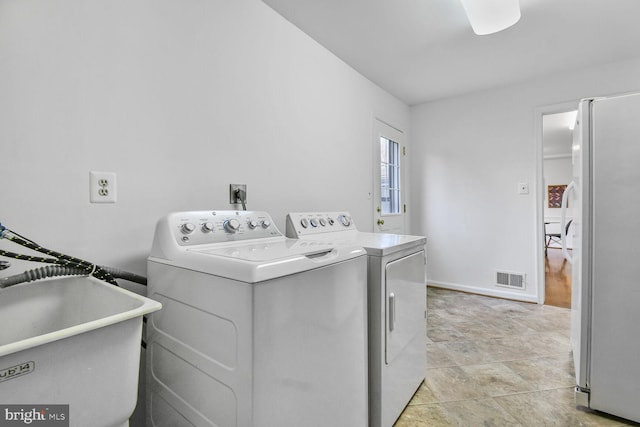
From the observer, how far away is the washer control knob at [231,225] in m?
1.32

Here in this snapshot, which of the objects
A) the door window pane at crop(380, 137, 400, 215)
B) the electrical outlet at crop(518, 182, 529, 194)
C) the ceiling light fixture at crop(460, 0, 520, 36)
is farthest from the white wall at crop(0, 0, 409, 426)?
the electrical outlet at crop(518, 182, 529, 194)

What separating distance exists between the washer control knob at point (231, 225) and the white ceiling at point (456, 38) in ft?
4.74

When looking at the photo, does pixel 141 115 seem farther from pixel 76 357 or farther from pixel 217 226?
pixel 76 357

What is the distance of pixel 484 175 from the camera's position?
352 cm

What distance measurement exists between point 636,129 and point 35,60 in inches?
97.9

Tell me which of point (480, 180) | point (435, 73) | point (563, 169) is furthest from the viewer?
point (563, 169)

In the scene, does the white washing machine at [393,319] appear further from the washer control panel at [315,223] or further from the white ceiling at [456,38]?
the white ceiling at [456,38]

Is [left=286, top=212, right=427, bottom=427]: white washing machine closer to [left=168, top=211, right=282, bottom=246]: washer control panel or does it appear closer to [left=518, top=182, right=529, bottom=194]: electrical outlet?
[left=168, top=211, right=282, bottom=246]: washer control panel

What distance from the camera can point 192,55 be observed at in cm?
147

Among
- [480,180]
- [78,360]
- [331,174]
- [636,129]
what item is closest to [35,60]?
[78,360]

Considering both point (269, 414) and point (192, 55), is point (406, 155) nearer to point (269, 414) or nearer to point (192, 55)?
point (192, 55)

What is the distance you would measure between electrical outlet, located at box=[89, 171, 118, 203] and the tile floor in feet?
5.46

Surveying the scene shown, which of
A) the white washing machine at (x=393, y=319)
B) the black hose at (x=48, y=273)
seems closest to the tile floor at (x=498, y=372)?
the white washing machine at (x=393, y=319)

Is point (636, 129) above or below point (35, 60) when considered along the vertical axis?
below
